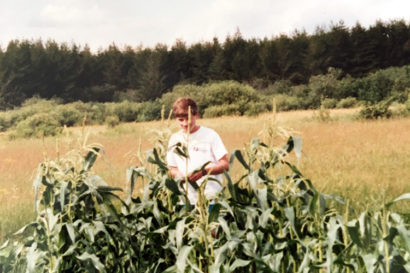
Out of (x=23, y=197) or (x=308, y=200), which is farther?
(x=23, y=197)

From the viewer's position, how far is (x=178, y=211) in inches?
120

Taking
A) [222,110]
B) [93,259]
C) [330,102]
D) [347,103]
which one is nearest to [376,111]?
[330,102]

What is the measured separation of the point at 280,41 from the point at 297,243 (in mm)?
17932

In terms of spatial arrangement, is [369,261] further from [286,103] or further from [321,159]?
Answer: [286,103]

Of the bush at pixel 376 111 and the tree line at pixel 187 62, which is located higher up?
the tree line at pixel 187 62

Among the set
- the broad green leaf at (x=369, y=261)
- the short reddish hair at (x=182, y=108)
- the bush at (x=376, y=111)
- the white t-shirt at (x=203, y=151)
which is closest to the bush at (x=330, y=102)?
the bush at (x=376, y=111)

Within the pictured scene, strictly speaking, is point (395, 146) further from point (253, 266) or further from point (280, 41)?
point (280, 41)

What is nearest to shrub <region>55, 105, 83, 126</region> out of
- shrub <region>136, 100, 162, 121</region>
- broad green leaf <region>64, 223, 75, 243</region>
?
shrub <region>136, 100, 162, 121</region>

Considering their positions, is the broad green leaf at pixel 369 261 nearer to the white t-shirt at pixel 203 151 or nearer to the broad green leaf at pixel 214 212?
the broad green leaf at pixel 214 212

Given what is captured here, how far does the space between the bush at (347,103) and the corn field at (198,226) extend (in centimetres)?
1434

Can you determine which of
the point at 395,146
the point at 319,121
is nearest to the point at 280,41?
the point at 319,121

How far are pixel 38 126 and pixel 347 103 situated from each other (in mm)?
9433

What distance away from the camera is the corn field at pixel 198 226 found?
2576 mm

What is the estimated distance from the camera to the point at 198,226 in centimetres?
264
